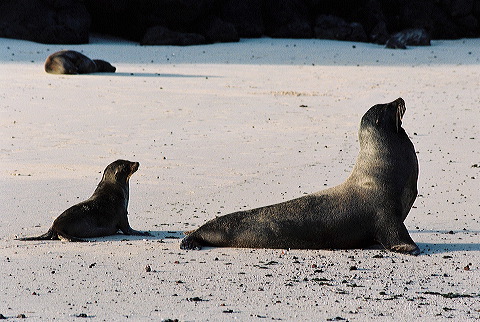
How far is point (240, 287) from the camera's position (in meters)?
5.25

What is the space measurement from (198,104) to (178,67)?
5.38m

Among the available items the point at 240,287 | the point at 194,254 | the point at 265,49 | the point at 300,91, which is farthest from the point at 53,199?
the point at 265,49

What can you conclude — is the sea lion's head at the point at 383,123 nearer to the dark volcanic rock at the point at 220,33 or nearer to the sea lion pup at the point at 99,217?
the sea lion pup at the point at 99,217

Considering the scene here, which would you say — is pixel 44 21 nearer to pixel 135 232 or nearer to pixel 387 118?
pixel 135 232

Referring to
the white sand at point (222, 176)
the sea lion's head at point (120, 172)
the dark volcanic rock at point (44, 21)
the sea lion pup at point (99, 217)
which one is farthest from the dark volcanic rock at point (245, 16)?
the sea lion pup at point (99, 217)

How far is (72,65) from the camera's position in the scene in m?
18.0

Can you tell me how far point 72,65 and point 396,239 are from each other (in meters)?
12.8

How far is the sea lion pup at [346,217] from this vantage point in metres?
6.34

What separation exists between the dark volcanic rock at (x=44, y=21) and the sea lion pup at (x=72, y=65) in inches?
229

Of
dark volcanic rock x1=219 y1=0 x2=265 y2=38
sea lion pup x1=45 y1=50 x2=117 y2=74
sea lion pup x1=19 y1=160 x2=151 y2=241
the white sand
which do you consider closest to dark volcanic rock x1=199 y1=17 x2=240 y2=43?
dark volcanic rock x1=219 y1=0 x2=265 y2=38

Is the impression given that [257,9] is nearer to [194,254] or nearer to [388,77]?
[388,77]

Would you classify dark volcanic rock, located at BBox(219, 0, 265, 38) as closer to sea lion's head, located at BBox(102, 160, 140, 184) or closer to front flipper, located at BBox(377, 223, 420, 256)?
sea lion's head, located at BBox(102, 160, 140, 184)

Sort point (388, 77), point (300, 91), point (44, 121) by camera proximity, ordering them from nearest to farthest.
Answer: point (44, 121), point (300, 91), point (388, 77)

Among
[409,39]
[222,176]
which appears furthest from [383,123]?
[409,39]
